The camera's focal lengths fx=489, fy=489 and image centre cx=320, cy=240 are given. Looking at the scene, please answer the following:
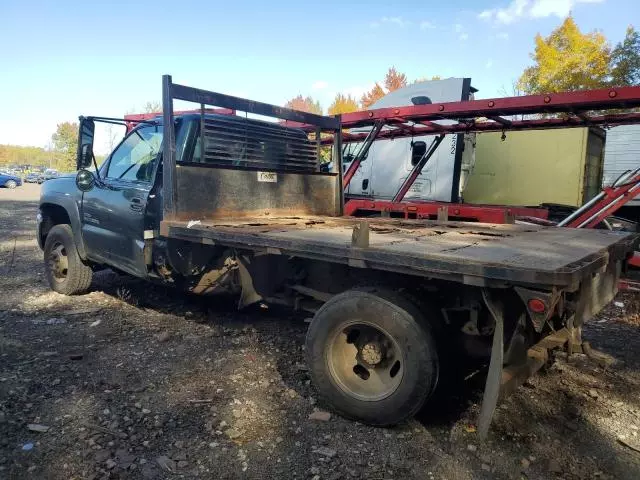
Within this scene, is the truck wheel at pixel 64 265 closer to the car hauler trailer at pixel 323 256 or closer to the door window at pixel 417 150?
the car hauler trailer at pixel 323 256

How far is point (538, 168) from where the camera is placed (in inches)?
401

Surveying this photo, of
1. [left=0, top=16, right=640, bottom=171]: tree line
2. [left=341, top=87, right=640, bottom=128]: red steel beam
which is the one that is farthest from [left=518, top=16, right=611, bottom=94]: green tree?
[left=341, top=87, right=640, bottom=128]: red steel beam

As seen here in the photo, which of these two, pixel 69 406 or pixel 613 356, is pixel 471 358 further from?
pixel 69 406

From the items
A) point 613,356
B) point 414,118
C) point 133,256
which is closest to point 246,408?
point 133,256

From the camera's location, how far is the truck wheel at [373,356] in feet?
8.98

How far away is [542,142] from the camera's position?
1014cm

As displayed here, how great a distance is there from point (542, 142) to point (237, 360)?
8.65 m

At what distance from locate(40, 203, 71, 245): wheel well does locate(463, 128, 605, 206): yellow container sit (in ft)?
25.9

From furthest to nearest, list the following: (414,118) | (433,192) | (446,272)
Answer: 1. (433,192)
2. (414,118)
3. (446,272)

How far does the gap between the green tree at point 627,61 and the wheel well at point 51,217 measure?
2645 cm

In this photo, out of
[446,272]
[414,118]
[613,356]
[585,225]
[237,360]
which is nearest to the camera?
[446,272]

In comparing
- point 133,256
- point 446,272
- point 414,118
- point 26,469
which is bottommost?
point 26,469

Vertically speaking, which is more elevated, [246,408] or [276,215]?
[276,215]

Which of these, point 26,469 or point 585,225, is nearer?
point 26,469
